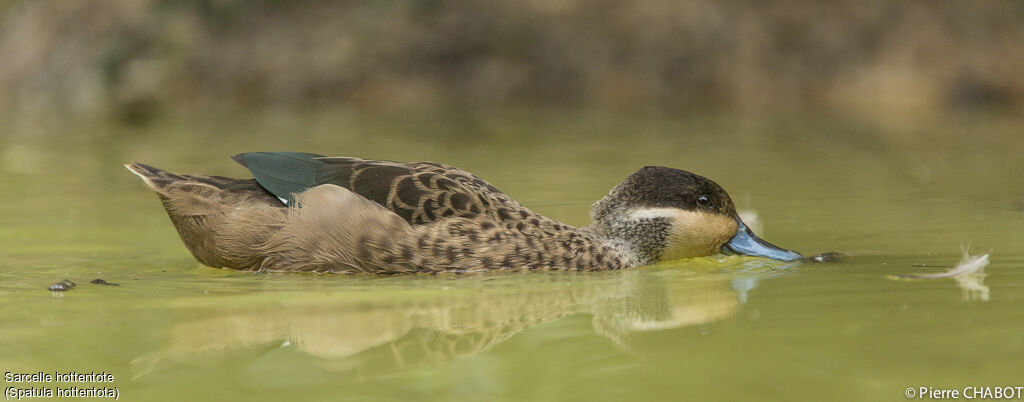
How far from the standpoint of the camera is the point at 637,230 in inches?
257

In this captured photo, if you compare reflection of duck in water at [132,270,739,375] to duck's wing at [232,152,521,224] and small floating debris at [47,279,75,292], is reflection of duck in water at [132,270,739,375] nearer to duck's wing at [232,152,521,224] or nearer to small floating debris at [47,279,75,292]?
duck's wing at [232,152,521,224]

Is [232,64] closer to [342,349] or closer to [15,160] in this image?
[15,160]

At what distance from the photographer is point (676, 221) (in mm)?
6516

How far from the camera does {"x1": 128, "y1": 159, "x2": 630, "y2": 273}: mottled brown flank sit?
19.9 feet

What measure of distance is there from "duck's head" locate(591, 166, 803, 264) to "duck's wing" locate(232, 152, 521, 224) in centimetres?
63

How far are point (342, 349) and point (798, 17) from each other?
14533mm

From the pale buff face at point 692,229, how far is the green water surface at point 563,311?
0.36 ft

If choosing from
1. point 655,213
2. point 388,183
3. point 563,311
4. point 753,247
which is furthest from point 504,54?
point 563,311

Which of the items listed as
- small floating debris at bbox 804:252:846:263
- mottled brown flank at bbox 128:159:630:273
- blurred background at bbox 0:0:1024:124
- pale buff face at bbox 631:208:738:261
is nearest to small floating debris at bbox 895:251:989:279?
small floating debris at bbox 804:252:846:263

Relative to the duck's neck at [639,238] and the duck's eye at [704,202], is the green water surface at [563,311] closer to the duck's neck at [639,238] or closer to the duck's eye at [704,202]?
the duck's neck at [639,238]

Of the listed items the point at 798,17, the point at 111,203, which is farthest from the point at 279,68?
the point at 111,203

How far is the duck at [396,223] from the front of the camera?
19.9 feet

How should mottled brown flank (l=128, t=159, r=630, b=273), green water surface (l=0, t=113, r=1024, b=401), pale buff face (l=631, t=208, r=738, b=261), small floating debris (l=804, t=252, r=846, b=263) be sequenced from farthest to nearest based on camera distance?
pale buff face (l=631, t=208, r=738, b=261) → small floating debris (l=804, t=252, r=846, b=263) → mottled brown flank (l=128, t=159, r=630, b=273) → green water surface (l=0, t=113, r=1024, b=401)

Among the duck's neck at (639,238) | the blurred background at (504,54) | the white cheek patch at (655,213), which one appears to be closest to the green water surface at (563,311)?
the duck's neck at (639,238)
